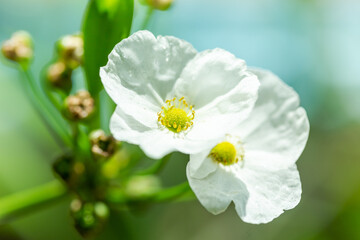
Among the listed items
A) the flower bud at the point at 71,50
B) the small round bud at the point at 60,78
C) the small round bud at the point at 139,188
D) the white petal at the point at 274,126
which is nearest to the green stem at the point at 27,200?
the small round bud at the point at 139,188

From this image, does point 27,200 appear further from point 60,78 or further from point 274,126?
point 274,126

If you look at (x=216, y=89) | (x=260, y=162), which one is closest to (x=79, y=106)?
(x=216, y=89)

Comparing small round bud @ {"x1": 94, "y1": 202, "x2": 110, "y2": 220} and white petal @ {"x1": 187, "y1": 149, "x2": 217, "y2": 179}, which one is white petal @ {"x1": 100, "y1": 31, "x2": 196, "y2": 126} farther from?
small round bud @ {"x1": 94, "y1": 202, "x2": 110, "y2": 220}

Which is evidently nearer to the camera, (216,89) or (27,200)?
(216,89)

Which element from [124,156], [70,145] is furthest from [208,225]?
[70,145]

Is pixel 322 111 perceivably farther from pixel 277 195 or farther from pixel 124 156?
pixel 277 195
